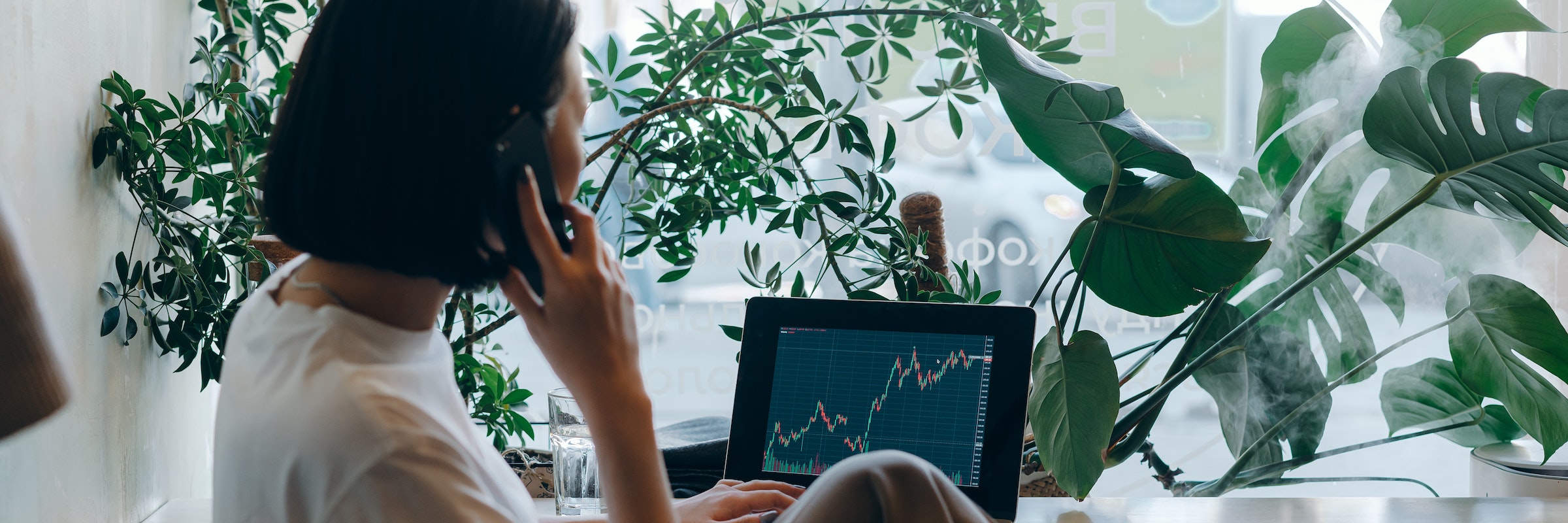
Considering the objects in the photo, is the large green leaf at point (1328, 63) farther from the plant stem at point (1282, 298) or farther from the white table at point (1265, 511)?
the white table at point (1265, 511)

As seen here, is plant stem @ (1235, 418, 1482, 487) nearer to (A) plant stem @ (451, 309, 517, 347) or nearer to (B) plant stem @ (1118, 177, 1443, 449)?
(B) plant stem @ (1118, 177, 1443, 449)

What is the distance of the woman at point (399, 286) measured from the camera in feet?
1.42

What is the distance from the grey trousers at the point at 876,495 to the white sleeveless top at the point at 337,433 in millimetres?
283

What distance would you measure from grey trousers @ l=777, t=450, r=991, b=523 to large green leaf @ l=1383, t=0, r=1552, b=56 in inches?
35.2

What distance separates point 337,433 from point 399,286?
0.11 metres

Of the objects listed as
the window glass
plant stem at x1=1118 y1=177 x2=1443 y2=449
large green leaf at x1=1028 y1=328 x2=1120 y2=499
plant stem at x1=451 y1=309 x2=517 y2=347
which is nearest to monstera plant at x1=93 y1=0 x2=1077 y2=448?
plant stem at x1=451 y1=309 x2=517 y2=347

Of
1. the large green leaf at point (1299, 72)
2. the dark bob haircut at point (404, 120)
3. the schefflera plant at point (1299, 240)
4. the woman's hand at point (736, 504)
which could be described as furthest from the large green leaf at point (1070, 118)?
the dark bob haircut at point (404, 120)

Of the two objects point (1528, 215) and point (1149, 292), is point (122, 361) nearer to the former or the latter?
point (1149, 292)

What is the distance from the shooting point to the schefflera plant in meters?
0.95

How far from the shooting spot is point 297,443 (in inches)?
16.9

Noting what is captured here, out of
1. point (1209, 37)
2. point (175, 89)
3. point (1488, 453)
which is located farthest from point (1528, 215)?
point (175, 89)

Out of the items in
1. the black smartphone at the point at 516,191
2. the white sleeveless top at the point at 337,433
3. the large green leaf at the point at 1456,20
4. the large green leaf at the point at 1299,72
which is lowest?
the white sleeveless top at the point at 337,433

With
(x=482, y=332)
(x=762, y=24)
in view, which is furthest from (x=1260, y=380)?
(x=482, y=332)

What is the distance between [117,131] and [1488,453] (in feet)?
5.54
